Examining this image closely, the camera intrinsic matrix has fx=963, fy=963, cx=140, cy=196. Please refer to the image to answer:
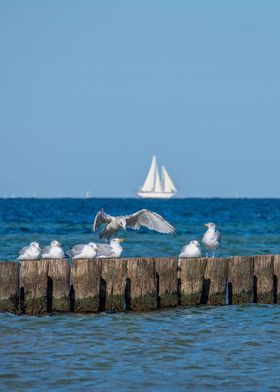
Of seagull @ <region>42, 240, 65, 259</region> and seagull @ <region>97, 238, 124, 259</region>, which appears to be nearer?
seagull @ <region>42, 240, 65, 259</region>

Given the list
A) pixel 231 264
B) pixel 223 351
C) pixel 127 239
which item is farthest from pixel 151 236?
pixel 223 351

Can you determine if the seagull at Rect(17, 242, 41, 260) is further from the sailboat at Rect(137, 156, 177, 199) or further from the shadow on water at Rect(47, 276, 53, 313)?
the sailboat at Rect(137, 156, 177, 199)

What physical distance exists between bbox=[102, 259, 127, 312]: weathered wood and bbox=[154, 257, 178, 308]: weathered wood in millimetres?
539

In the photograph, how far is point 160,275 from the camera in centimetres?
1420

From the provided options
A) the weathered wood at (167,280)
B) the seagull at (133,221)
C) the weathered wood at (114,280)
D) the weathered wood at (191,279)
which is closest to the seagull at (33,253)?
the weathered wood at (114,280)

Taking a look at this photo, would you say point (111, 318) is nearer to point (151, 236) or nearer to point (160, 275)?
point (160, 275)

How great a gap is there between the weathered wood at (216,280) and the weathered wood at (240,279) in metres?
0.14

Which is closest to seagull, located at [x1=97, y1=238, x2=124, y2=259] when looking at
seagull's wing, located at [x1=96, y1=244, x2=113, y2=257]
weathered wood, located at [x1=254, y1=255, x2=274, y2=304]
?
seagull's wing, located at [x1=96, y1=244, x2=113, y2=257]

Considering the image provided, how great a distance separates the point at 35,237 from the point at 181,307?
23.5 metres

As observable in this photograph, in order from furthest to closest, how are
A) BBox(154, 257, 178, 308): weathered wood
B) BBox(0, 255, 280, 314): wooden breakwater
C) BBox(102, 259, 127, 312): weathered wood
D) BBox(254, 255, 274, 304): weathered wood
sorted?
BBox(254, 255, 274, 304): weathered wood < BBox(154, 257, 178, 308): weathered wood < BBox(102, 259, 127, 312): weathered wood < BBox(0, 255, 280, 314): wooden breakwater

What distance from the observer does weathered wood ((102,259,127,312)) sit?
1384cm

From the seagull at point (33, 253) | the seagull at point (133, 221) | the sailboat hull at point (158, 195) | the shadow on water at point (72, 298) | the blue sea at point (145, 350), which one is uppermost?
the sailboat hull at point (158, 195)

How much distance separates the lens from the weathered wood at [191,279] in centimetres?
1445

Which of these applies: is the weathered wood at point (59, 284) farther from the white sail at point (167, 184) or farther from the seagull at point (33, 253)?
the white sail at point (167, 184)
